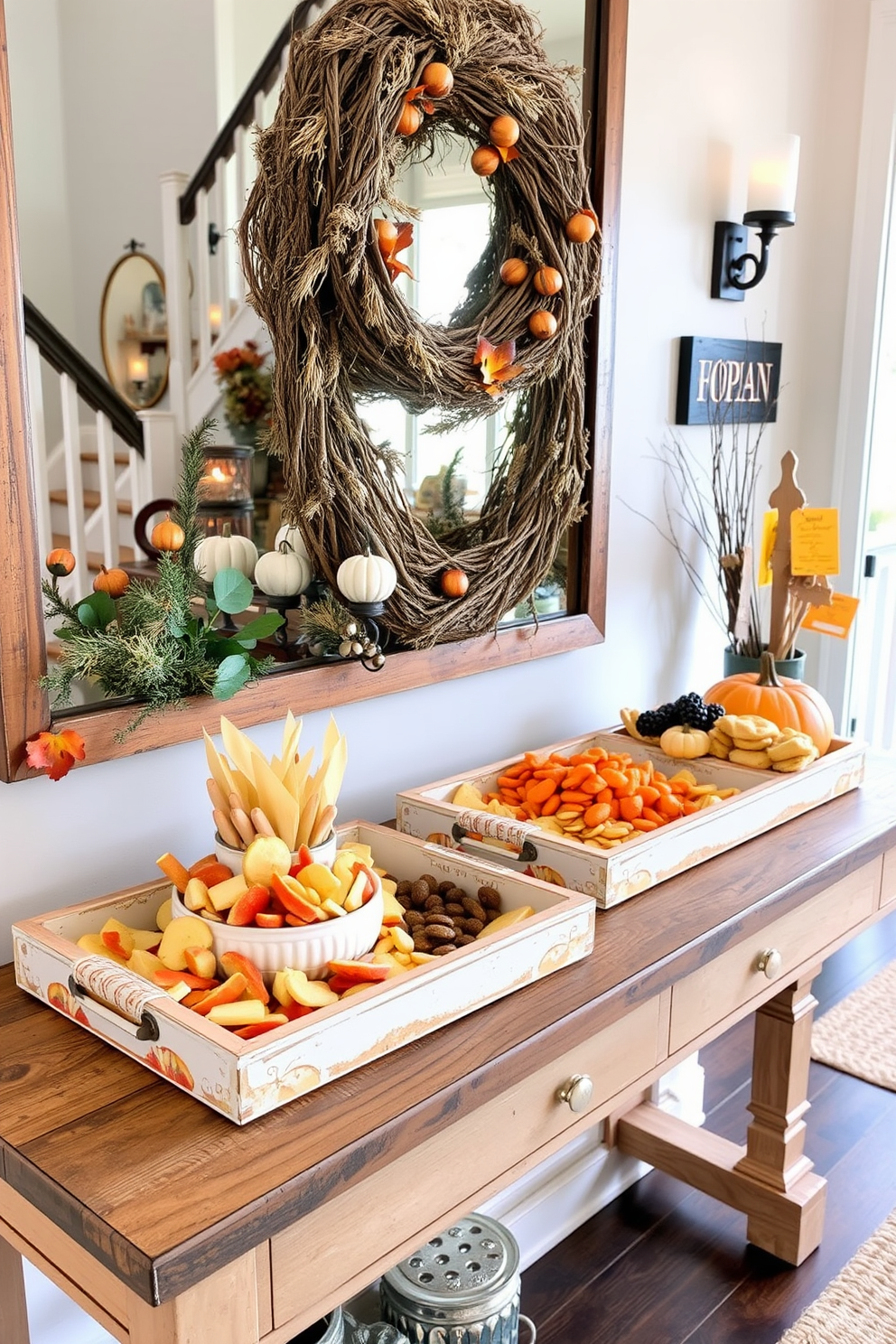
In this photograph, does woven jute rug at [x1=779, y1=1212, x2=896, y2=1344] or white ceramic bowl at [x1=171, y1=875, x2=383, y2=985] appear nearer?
white ceramic bowl at [x1=171, y1=875, x2=383, y2=985]

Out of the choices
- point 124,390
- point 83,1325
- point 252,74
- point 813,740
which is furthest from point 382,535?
point 83,1325

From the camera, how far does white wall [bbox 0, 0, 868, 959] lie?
4.64 ft

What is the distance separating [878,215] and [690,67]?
2.31ft

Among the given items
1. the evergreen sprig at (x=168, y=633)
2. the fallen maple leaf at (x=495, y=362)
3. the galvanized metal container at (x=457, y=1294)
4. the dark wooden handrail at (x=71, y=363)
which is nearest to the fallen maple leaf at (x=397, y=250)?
the fallen maple leaf at (x=495, y=362)

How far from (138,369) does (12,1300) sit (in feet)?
3.30

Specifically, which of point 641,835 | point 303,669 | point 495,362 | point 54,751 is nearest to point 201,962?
point 54,751

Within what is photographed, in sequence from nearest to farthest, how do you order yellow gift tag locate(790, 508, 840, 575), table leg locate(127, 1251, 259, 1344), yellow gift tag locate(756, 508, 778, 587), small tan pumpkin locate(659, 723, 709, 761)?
table leg locate(127, 1251, 259, 1344) < small tan pumpkin locate(659, 723, 709, 761) < yellow gift tag locate(790, 508, 840, 575) < yellow gift tag locate(756, 508, 778, 587)

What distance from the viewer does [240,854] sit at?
48.8 inches

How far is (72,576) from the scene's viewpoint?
1.29 metres

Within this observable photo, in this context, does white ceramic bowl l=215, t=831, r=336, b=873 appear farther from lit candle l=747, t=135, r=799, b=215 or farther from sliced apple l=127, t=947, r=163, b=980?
lit candle l=747, t=135, r=799, b=215

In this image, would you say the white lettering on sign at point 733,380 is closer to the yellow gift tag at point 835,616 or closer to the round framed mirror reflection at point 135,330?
the yellow gift tag at point 835,616

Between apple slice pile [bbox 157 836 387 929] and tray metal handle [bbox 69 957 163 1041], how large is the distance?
101mm

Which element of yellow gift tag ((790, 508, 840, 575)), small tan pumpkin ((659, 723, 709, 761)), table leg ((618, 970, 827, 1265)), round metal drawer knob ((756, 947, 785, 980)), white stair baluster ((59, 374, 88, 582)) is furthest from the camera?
yellow gift tag ((790, 508, 840, 575))

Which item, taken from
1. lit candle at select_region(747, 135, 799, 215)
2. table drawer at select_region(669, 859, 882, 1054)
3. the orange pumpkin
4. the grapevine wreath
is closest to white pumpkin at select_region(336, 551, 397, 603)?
the grapevine wreath
